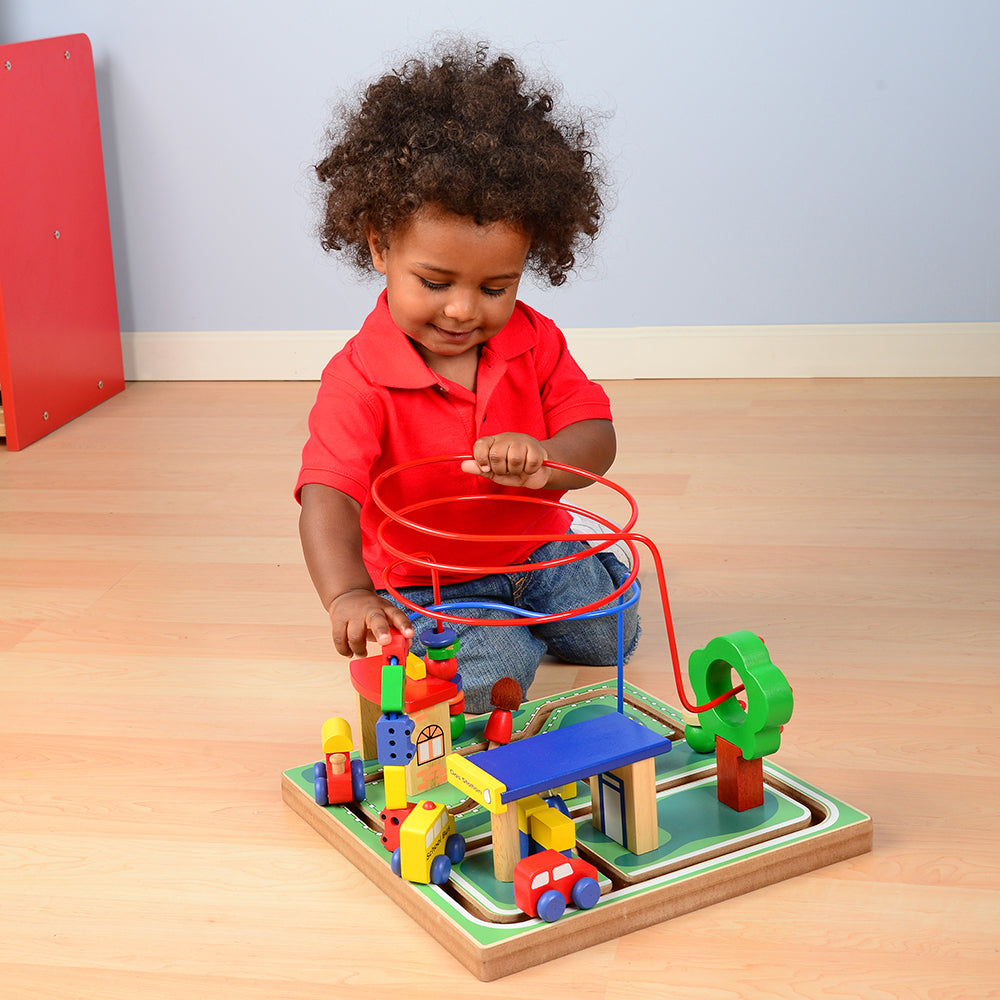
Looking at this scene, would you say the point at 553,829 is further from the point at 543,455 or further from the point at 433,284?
the point at 433,284

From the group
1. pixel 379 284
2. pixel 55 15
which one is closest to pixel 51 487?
pixel 379 284

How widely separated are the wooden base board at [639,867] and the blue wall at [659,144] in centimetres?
127

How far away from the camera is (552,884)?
745 millimetres

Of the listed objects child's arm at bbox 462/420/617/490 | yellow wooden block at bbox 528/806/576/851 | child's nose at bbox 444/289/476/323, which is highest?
child's nose at bbox 444/289/476/323

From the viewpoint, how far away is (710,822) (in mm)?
847

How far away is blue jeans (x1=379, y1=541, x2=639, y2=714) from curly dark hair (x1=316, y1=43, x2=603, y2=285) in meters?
0.29

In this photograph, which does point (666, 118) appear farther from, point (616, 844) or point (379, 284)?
point (616, 844)

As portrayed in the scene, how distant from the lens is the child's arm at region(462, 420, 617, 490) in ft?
2.98

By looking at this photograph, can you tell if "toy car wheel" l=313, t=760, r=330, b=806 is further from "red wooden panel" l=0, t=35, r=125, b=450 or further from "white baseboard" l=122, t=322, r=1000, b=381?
"white baseboard" l=122, t=322, r=1000, b=381

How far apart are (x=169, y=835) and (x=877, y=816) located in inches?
19.1

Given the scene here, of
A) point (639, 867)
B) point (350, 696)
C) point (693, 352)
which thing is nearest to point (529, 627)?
point (350, 696)

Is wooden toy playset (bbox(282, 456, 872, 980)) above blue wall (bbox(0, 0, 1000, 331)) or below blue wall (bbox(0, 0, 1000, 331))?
below

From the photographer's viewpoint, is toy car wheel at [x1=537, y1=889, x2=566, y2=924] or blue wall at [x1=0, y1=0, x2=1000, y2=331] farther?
blue wall at [x1=0, y1=0, x2=1000, y2=331]

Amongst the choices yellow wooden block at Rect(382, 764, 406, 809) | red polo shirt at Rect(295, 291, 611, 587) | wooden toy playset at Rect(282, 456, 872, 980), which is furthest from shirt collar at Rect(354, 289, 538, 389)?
yellow wooden block at Rect(382, 764, 406, 809)
